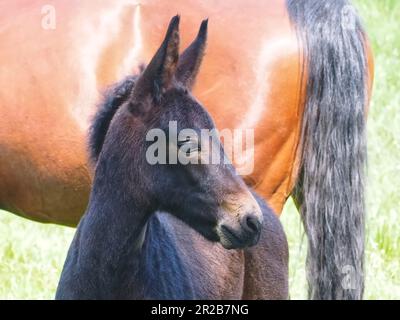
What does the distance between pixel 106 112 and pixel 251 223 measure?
2.34 feet

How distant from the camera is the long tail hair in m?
4.81

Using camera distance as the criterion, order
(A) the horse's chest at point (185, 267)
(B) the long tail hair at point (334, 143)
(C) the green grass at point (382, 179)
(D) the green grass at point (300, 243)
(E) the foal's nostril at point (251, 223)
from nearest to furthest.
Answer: (E) the foal's nostril at point (251, 223), (A) the horse's chest at point (185, 267), (B) the long tail hair at point (334, 143), (D) the green grass at point (300, 243), (C) the green grass at point (382, 179)

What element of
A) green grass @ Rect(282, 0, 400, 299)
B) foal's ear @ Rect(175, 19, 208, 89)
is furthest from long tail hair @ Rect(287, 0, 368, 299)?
foal's ear @ Rect(175, 19, 208, 89)

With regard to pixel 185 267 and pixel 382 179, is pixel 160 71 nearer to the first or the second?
pixel 185 267

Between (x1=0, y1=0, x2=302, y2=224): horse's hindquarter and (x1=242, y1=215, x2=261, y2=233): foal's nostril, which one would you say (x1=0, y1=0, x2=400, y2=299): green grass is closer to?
(x1=0, y1=0, x2=302, y2=224): horse's hindquarter

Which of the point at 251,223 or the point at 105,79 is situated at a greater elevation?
the point at 105,79

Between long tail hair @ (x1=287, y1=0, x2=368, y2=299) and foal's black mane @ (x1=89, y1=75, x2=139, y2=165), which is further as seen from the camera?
long tail hair @ (x1=287, y1=0, x2=368, y2=299)

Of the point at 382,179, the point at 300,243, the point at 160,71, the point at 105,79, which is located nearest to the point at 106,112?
the point at 160,71

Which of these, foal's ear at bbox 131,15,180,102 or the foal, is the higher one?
foal's ear at bbox 131,15,180,102

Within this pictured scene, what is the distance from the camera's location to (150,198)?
12.3 feet

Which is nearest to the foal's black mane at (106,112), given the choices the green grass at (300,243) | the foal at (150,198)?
the foal at (150,198)

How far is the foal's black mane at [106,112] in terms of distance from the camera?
3912mm

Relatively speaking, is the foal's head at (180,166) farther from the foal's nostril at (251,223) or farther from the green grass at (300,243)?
the green grass at (300,243)

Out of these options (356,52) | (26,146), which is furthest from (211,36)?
(26,146)
